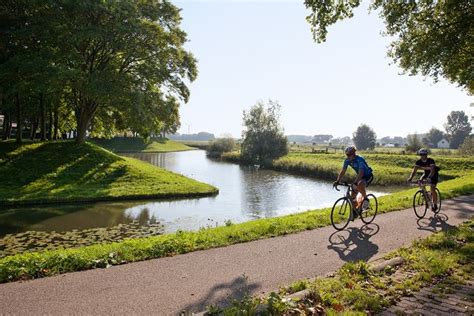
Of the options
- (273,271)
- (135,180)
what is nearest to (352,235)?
(273,271)

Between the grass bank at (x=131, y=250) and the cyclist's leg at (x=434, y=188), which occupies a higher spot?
the cyclist's leg at (x=434, y=188)

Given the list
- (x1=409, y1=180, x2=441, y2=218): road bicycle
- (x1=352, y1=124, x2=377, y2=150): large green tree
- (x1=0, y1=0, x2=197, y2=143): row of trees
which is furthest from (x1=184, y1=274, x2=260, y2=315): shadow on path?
(x1=352, y1=124, x2=377, y2=150): large green tree

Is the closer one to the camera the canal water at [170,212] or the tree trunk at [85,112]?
the canal water at [170,212]

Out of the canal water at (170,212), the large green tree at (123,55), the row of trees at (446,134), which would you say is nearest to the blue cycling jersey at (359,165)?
the canal water at (170,212)

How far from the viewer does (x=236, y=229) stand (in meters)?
10.2

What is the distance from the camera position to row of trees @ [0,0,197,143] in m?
25.8

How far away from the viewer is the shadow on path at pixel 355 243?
8.14 metres

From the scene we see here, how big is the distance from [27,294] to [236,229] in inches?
221

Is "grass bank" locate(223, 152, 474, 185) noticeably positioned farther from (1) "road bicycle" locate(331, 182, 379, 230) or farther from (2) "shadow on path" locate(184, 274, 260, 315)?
(2) "shadow on path" locate(184, 274, 260, 315)

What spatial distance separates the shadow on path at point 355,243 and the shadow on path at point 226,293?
8.83 ft

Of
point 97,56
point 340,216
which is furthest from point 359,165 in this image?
point 97,56

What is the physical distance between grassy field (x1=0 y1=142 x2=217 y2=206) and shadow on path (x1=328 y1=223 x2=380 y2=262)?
14642mm

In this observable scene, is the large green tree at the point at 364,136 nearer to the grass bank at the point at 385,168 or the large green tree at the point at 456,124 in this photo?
the large green tree at the point at 456,124

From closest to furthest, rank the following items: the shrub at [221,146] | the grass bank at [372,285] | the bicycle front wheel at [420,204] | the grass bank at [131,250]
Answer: the grass bank at [372,285] < the grass bank at [131,250] < the bicycle front wheel at [420,204] < the shrub at [221,146]
